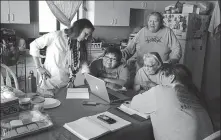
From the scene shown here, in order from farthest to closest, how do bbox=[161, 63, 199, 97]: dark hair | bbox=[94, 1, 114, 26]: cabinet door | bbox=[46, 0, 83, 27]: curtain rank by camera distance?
1. bbox=[94, 1, 114, 26]: cabinet door
2. bbox=[46, 0, 83, 27]: curtain
3. bbox=[161, 63, 199, 97]: dark hair

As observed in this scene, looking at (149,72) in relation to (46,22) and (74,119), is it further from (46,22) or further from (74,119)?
(46,22)

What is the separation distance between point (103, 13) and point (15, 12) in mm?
1379

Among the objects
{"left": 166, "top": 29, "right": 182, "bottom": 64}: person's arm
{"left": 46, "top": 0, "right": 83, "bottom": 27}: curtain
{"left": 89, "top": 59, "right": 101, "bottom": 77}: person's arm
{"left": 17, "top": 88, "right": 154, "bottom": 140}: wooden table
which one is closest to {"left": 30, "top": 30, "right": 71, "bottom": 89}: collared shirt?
{"left": 89, "top": 59, "right": 101, "bottom": 77}: person's arm

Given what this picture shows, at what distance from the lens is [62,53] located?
236cm

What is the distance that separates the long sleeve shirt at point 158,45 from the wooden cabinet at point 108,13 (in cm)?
115

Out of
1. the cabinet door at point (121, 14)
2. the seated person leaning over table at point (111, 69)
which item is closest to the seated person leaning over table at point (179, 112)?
the seated person leaning over table at point (111, 69)

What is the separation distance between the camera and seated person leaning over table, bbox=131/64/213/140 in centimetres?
133

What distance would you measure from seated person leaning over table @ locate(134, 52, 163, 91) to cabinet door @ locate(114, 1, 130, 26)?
1.93 meters

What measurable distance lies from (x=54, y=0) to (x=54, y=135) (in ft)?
9.06

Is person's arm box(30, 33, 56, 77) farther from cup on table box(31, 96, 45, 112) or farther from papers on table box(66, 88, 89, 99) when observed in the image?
cup on table box(31, 96, 45, 112)

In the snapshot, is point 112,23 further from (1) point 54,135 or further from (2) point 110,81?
(1) point 54,135

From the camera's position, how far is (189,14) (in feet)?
12.3

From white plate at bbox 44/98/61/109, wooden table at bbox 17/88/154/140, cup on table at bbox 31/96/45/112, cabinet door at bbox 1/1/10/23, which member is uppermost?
cabinet door at bbox 1/1/10/23

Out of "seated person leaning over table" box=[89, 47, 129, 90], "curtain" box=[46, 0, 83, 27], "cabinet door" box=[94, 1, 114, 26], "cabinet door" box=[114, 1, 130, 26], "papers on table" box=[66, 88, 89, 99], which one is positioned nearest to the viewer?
"papers on table" box=[66, 88, 89, 99]
